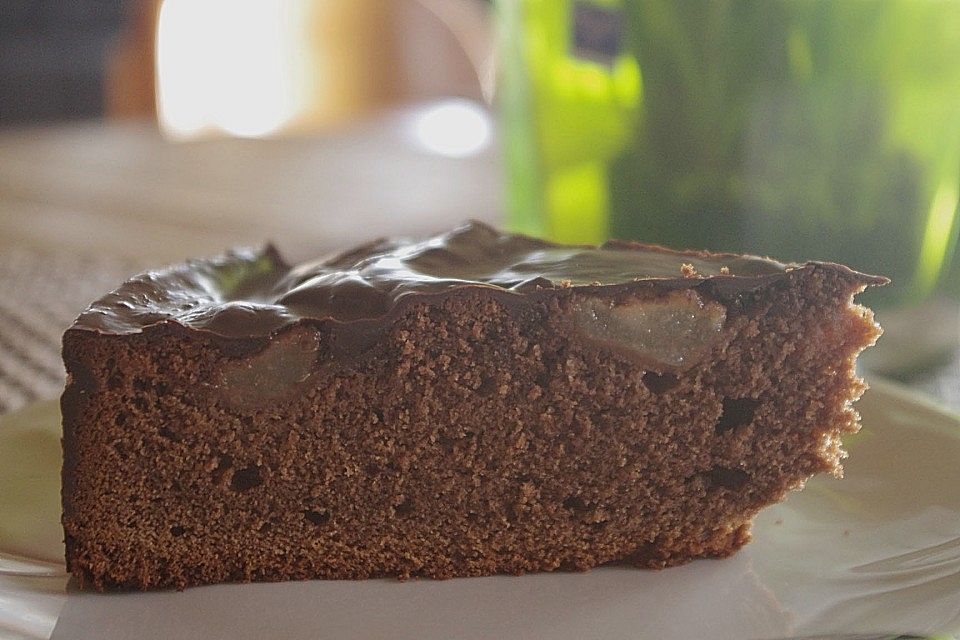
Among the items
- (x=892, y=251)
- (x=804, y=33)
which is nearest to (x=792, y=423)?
(x=892, y=251)

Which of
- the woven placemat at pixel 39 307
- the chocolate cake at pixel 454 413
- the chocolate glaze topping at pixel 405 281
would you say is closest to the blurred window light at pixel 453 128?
the woven placemat at pixel 39 307

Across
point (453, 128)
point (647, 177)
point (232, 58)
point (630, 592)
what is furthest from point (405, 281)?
point (232, 58)

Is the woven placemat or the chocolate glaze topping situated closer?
the chocolate glaze topping

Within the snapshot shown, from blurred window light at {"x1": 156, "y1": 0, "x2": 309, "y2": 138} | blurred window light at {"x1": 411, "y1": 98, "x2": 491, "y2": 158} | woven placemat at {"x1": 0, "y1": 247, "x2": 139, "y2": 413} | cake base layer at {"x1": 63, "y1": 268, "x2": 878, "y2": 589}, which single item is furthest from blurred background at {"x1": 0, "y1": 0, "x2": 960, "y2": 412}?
blurred window light at {"x1": 156, "y1": 0, "x2": 309, "y2": 138}

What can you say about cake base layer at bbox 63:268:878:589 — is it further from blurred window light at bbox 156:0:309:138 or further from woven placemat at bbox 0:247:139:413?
blurred window light at bbox 156:0:309:138

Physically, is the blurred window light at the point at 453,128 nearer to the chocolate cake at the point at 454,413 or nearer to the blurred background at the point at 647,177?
the blurred background at the point at 647,177

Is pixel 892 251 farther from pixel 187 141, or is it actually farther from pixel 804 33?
pixel 187 141
